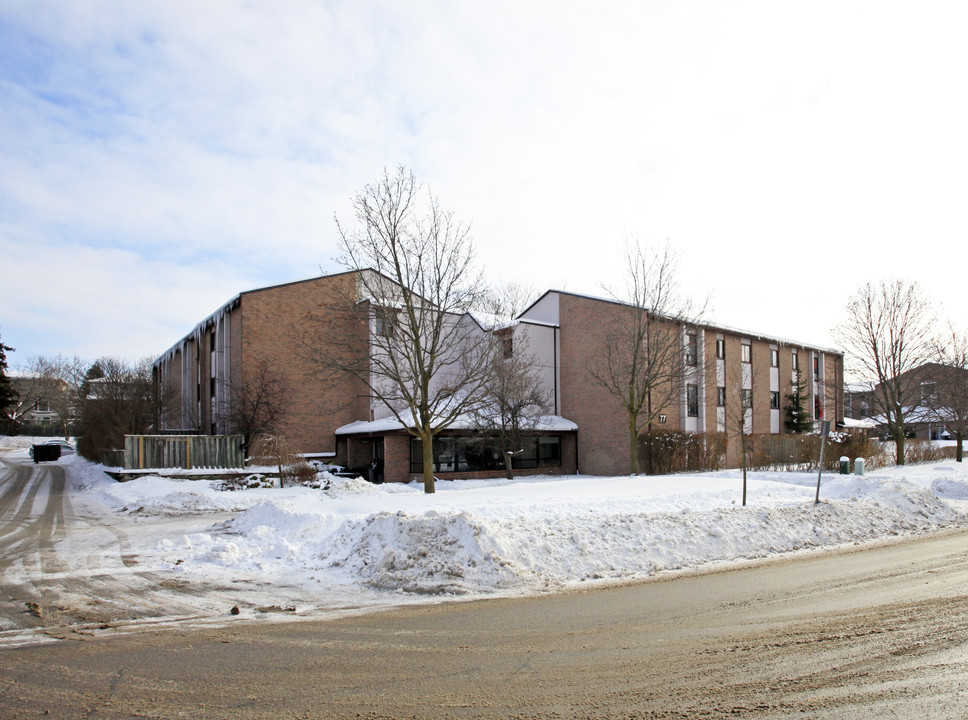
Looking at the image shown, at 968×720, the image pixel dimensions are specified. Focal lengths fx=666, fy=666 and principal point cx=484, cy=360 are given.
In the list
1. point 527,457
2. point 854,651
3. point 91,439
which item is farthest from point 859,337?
point 91,439

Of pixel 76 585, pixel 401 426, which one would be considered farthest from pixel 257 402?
pixel 76 585

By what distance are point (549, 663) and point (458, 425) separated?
25072 millimetres

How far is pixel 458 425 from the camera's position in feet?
101

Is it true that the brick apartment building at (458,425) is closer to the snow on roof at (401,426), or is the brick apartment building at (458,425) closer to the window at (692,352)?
the snow on roof at (401,426)

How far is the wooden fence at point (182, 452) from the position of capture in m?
26.2

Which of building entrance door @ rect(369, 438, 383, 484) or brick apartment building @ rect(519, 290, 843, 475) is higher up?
brick apartment building @ rect(519, 290, 843, 475)

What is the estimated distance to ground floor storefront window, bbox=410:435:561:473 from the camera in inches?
1228

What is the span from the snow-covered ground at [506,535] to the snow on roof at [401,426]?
12.1m

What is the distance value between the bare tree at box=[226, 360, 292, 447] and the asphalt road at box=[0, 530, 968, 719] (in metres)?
25.1

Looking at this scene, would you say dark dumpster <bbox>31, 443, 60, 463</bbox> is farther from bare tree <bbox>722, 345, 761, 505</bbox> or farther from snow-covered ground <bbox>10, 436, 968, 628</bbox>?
bare tree <bbox>722, 345, 761, 505</bbox>

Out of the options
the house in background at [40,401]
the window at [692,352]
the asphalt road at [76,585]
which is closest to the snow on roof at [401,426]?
the window at [692,352]

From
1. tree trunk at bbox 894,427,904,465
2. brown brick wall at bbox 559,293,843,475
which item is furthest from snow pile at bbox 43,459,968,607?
tree trunk at bbox 894,427,904,465

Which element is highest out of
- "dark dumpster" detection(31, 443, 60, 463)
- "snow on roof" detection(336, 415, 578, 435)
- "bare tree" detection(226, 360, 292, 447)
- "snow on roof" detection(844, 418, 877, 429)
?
"bare tree" detection(226, 360, 292, 447)

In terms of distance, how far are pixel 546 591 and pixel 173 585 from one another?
5.15m
